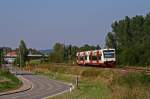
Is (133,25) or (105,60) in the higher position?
(133,25)

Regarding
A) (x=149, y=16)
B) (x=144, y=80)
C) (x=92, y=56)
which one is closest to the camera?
(x=144, y=80)

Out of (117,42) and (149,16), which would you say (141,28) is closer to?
(149,16)

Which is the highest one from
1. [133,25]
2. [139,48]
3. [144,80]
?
[133,25]

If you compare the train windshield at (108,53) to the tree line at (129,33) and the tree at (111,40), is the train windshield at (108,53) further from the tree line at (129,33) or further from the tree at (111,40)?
the tree at (111,40)

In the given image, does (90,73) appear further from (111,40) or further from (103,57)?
(111,40)

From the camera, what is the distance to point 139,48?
105m

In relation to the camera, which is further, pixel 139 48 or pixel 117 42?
pixel 117 42

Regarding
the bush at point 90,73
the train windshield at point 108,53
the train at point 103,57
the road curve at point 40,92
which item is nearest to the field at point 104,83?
the bush at point 90,73

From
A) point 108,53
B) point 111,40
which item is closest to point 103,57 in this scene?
point 108,53

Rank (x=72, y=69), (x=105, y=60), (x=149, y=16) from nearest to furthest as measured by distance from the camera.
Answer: (x=105, y=60), (x=72, y=69), (x=149, y=16)

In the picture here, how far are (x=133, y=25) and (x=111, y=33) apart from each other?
13.6 m

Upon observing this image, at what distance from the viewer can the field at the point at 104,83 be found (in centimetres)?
2667

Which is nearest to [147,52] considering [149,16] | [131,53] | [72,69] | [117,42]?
[131,53]

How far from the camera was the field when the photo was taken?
26.7m
